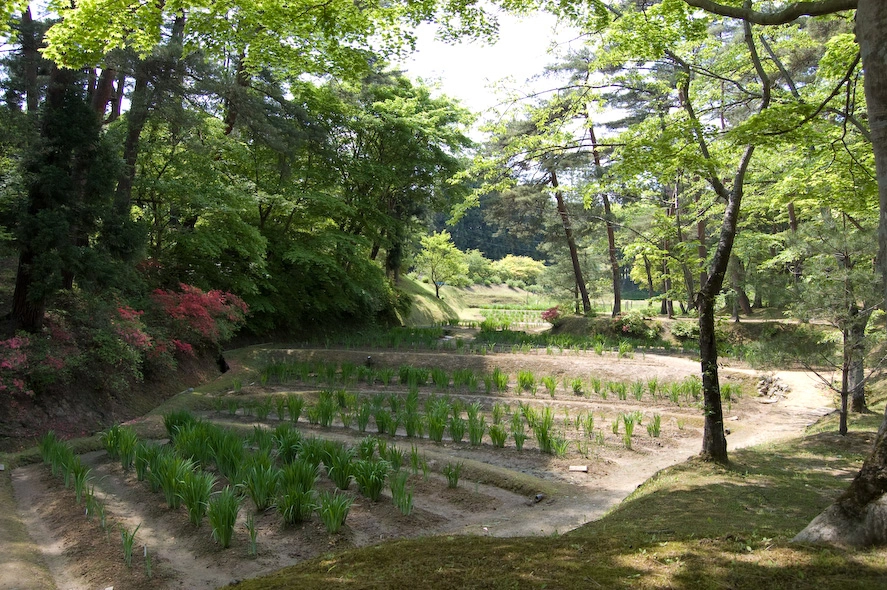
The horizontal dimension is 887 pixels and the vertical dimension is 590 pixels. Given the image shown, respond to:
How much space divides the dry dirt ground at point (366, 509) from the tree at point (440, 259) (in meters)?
21.0

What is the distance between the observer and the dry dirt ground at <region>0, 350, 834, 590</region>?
143 inches

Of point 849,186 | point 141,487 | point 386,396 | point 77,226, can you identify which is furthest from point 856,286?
point 77,226

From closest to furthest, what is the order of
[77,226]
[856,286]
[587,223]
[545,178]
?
[856,286] < [77,226] < [545,178] < [587,223]

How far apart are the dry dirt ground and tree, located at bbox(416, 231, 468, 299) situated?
2096 cm

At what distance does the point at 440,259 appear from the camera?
3025 centimetres

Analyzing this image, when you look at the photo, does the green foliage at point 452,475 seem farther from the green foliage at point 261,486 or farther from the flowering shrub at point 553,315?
the flowering shrub at point 553,315

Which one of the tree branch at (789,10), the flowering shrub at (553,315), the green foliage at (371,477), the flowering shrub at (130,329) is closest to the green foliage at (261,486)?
the green foliage at (371,477)

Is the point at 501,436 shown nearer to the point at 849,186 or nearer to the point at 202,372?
the point at 849,186

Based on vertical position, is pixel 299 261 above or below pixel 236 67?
below

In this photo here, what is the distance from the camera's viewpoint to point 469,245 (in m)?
67.1

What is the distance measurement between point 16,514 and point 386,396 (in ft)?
20.4

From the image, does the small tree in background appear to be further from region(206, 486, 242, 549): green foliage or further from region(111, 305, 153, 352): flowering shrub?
region(111, 305, 153, 352): flowering shrub

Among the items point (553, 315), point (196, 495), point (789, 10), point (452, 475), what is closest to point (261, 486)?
point (196, 495)

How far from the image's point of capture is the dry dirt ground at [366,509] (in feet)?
11.9
